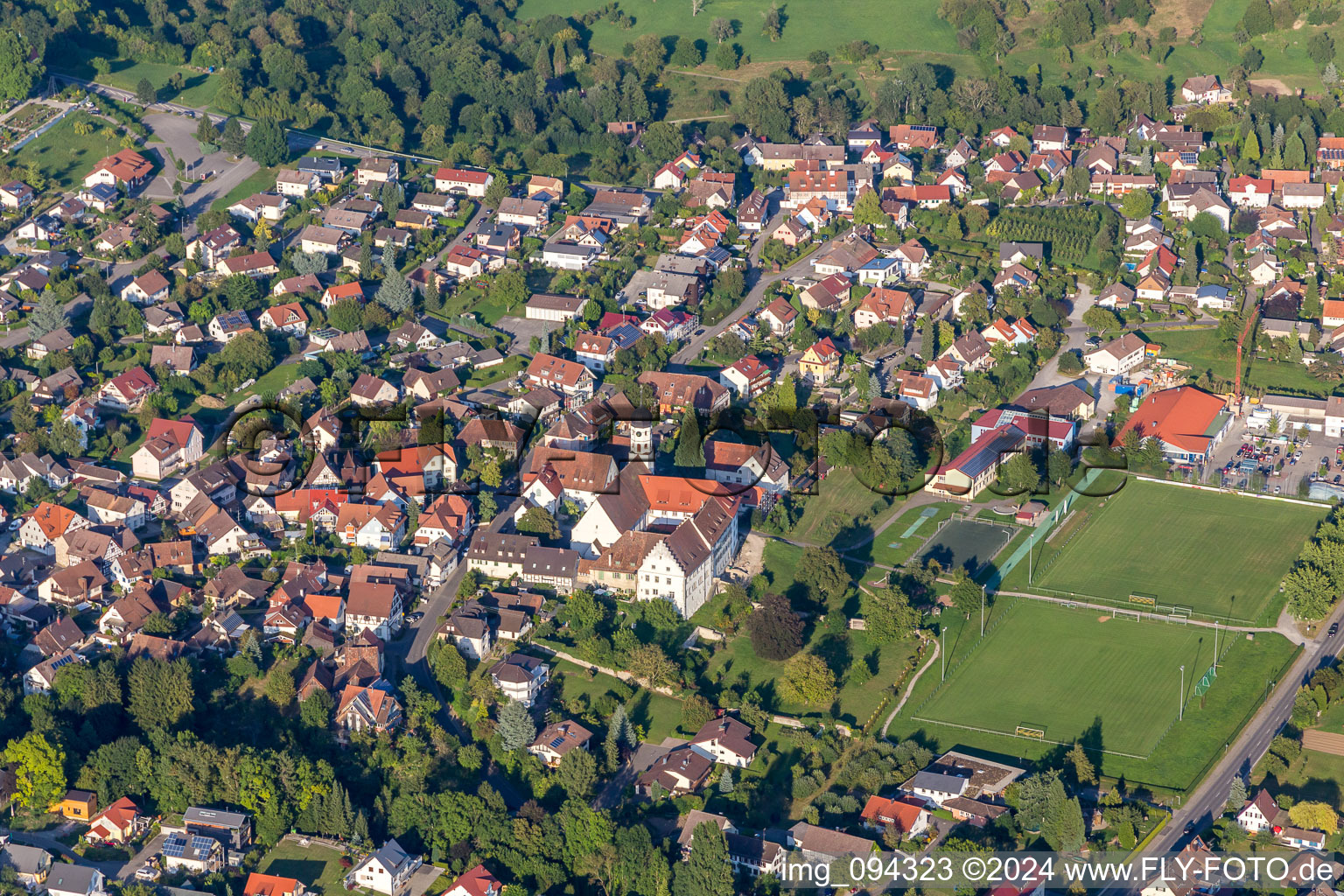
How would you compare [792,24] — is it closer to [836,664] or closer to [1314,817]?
[836,664]

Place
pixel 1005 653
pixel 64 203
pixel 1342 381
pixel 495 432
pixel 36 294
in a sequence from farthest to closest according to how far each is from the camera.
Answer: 1. pixel 64 203
2. pixel 36 294
3. pixel 1342 381
4. pixel 495 432
5. pixel 1005 653

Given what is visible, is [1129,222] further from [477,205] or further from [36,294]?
[36,294]

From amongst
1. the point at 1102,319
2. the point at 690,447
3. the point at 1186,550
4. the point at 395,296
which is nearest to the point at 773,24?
the point at 1102,319

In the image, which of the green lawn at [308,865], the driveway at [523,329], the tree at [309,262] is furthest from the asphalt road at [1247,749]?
the tree at [309,262]

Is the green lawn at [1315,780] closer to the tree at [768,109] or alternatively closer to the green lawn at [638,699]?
the green lawn at [638,699]

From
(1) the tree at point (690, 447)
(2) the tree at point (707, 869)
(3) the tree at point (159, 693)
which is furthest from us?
(1) the tree at point (690, 447)

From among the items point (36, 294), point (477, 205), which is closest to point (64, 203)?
point (36, 294)

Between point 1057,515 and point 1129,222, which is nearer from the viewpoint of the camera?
point 1057,515
